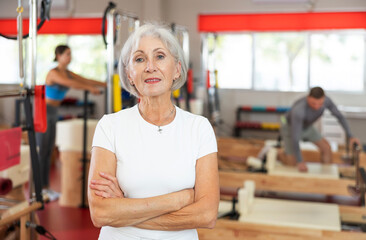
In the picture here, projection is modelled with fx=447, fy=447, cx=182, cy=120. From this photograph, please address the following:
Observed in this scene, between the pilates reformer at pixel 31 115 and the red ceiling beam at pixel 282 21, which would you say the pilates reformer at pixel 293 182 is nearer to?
the pilates reformer at pixel 31 115

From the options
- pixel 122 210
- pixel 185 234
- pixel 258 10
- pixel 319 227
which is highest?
pixel 258 10

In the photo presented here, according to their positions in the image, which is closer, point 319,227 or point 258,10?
point 319,227

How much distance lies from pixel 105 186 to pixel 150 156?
0.18 m

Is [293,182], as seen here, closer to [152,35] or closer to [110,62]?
[110,62]

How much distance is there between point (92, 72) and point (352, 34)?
4.89 meters

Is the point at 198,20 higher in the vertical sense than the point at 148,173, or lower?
higher

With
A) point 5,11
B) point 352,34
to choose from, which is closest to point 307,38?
point 352,34

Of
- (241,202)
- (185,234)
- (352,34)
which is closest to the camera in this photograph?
(185,234)

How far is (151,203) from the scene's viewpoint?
1443mm

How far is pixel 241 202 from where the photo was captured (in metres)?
3.35

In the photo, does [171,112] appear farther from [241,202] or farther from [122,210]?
[241,202]

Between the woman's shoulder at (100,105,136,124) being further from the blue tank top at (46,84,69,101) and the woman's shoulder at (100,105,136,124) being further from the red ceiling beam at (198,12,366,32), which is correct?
the red ceiling beam at (198,12,366,32)

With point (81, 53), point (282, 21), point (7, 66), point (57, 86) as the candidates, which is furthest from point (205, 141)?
point (7, 66)

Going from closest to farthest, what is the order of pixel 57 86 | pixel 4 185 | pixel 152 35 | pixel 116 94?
pixel 152 35 → pixel 4 185 → pixel 116 94 → pixel 57 86
